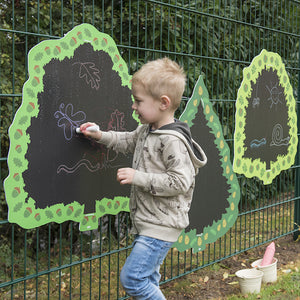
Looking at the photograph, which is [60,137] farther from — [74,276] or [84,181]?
[74,276]

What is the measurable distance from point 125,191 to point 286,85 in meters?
2.54

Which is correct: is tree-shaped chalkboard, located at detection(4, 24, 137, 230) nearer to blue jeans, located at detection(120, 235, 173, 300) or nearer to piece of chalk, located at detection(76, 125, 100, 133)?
piece of chalk, located at detection(76, 125, 100, 133)

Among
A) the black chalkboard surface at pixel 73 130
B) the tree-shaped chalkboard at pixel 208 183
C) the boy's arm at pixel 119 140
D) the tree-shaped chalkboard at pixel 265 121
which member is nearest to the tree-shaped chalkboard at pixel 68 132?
the black chalkboard surface at pixel 73 130

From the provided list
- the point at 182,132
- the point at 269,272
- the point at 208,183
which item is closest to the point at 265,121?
the point at 208,183

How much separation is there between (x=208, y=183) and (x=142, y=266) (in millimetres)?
1560

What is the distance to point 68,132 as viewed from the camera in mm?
2947

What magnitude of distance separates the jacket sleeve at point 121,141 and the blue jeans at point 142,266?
0.60 m

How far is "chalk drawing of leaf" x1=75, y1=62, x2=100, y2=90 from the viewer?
9.95 feet

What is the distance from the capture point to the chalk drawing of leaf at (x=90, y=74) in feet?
9.95

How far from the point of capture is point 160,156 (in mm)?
2719

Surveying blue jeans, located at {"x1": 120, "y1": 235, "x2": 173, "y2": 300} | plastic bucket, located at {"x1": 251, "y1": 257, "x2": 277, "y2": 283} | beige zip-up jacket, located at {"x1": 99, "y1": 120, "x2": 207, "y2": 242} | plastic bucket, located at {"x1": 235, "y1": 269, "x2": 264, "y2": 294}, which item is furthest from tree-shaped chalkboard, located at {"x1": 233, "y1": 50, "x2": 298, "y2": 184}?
blue jeans, located at {"x1": 120, "y1": 235, "x2": 173, "y2": 300}

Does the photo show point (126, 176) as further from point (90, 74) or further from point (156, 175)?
point (90, 74)

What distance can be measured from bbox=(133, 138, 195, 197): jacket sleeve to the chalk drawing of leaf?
29.1 inches

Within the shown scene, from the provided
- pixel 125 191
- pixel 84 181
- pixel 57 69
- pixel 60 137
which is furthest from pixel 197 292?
pixel 57 69
